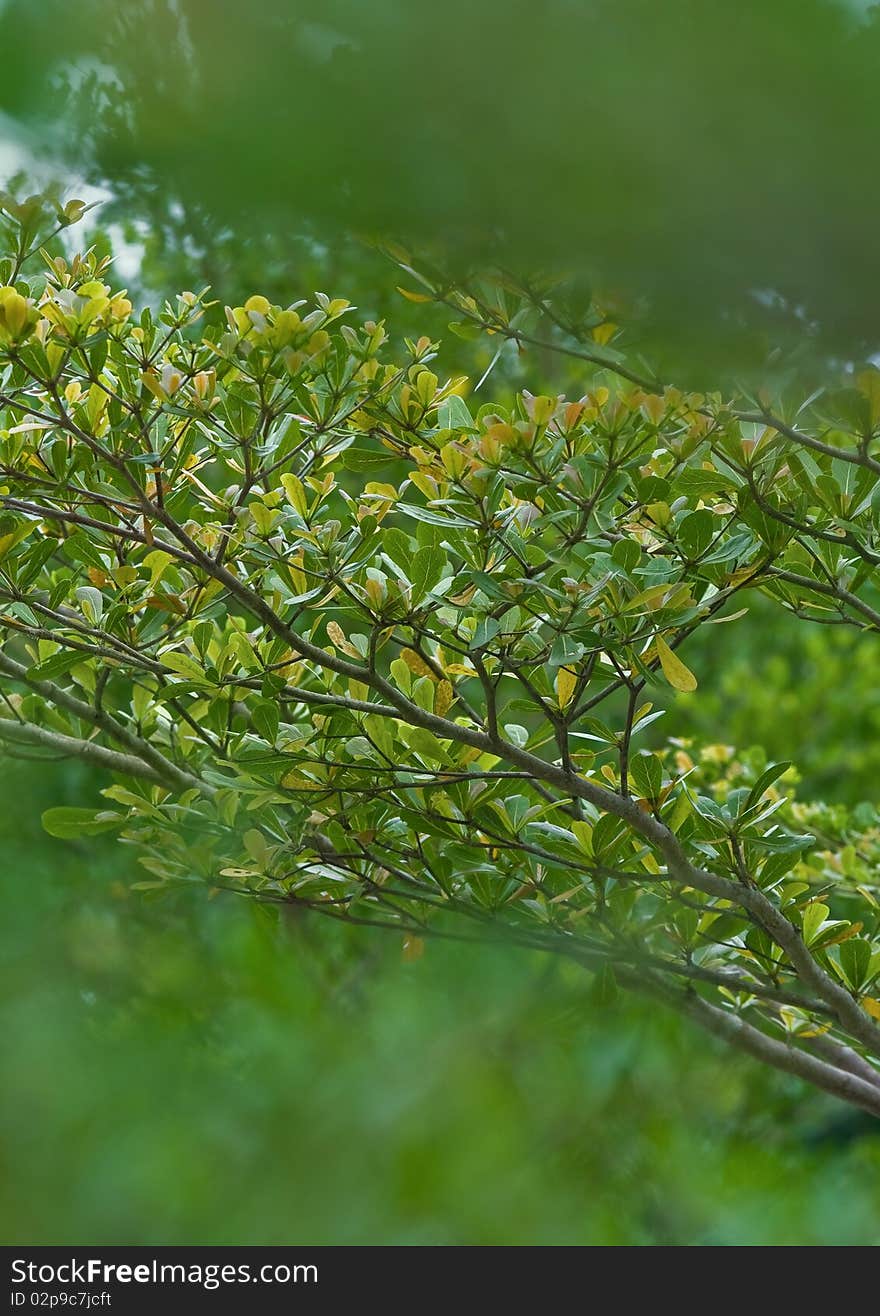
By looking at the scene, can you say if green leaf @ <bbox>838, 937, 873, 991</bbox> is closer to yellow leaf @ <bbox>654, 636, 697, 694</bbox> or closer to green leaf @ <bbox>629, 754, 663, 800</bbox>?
green leaf @ <bbox>629, 754, 663, 800</bbox>

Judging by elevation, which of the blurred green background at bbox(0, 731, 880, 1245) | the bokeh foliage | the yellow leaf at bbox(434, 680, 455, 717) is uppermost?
the bokeh foliage

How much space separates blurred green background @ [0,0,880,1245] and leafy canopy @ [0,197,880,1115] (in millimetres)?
878

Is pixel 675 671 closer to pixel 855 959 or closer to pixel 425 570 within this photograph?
pixel 425 570

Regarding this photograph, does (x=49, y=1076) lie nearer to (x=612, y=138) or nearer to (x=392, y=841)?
(x=612, y=138)

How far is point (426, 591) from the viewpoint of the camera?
1688 millimetres

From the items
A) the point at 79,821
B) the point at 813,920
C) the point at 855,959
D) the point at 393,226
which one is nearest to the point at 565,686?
the point at 813,920

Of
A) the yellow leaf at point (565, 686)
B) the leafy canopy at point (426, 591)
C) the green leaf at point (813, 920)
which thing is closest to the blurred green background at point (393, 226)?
the leafy canopy at point (426, 591)

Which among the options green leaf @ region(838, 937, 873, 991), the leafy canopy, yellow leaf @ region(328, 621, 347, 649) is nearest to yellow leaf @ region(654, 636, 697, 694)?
the leafy canopy

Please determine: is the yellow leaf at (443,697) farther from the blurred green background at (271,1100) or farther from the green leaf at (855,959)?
the blurred green background at (271,1100)

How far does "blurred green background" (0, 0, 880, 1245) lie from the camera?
463 millimetres

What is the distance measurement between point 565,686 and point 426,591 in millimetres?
252

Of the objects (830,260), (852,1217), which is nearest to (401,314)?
(852,1217)

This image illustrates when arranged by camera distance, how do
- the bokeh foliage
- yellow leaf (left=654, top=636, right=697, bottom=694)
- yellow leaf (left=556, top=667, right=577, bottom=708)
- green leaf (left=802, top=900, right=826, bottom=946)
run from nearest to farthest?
the bokeh foliage, yellow leaf (left=654, top=636, right=697, bottom=694), yellow leaf (left=556, top=667, right=577, bottom=708), green leaf (left=802, top=900, right=826, bottom=946)

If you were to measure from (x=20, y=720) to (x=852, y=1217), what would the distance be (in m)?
1.63
